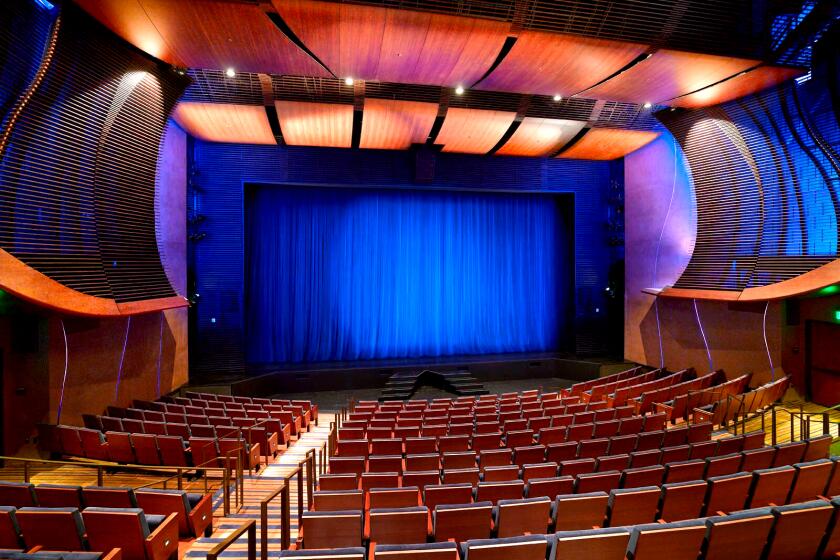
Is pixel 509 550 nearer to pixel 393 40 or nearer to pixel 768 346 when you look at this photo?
pixel 393 40

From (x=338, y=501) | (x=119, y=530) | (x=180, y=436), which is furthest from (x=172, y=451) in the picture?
(x=338, y=501)

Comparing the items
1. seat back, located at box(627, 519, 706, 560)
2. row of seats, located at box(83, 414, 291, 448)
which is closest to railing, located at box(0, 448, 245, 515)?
row of seats, located at box(83, 414, 291, 448)

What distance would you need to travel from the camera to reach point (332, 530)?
3135 millimetres

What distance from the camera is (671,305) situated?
11586mm

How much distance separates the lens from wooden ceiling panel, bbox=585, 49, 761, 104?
745 cm

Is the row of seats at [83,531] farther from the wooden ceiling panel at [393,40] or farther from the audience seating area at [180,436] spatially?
the wooden ceiling panel at [393,40]

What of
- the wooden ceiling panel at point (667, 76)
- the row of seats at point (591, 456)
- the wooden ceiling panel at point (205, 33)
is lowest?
the row of seats at point (591, 456)

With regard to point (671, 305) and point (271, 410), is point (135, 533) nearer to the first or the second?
point (271, 410)

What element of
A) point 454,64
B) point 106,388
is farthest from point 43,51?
point 454,64

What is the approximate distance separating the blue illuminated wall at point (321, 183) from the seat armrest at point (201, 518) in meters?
8.50

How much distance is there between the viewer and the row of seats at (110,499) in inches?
141

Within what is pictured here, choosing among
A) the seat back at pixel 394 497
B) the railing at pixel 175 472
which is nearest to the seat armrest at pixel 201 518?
the railing at pixel 175 472

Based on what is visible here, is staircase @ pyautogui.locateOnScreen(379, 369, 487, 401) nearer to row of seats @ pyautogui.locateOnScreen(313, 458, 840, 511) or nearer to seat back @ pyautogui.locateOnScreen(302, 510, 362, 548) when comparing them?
row of seats @ pyautogui.locateOnScreen(313, 458, 840, 511)

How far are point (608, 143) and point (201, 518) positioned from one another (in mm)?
12885
